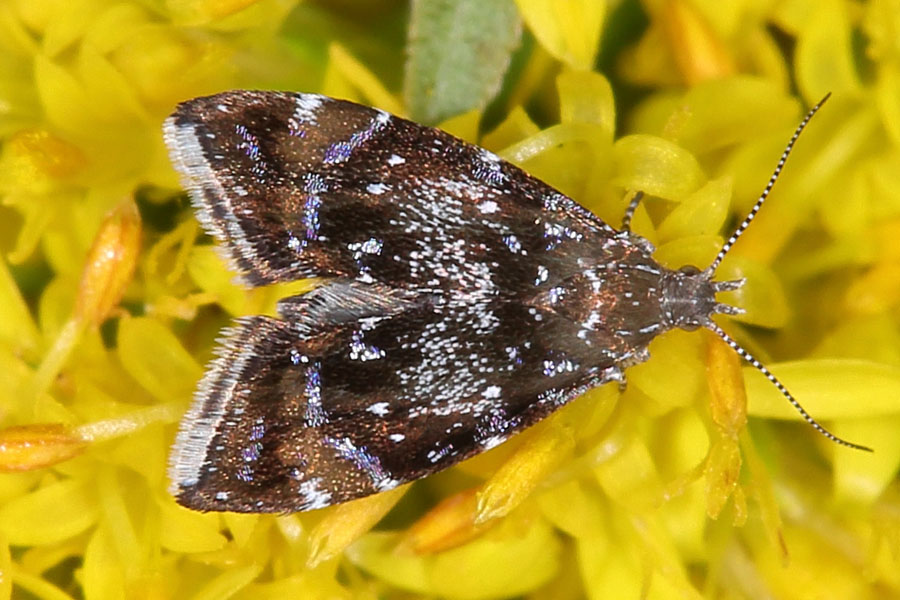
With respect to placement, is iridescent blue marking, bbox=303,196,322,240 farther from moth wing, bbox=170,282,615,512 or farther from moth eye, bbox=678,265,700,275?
moth eye, bbox=678,265,700,275

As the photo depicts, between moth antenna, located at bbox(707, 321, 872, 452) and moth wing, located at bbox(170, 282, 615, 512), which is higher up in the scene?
moth antenna, located at bbox(707, 321, 872, 452)

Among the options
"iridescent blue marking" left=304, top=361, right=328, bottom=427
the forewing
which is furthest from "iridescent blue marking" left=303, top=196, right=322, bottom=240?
"iridescent blue marking" left=304, top=361, right=328, bottom=427

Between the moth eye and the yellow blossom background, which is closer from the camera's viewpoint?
the yellow blossom background

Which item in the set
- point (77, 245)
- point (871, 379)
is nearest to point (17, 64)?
point (77, 245)

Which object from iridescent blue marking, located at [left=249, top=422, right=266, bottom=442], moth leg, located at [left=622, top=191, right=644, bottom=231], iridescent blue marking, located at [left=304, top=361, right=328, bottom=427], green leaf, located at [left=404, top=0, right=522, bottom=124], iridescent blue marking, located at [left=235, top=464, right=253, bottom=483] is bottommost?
iridescent blue marking, located at [left=235, top=464, right=253, bottom=483]

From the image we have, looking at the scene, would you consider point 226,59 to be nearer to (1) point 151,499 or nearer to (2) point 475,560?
(1) point 151,499

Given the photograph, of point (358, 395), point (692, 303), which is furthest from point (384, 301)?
point (692, 303)
